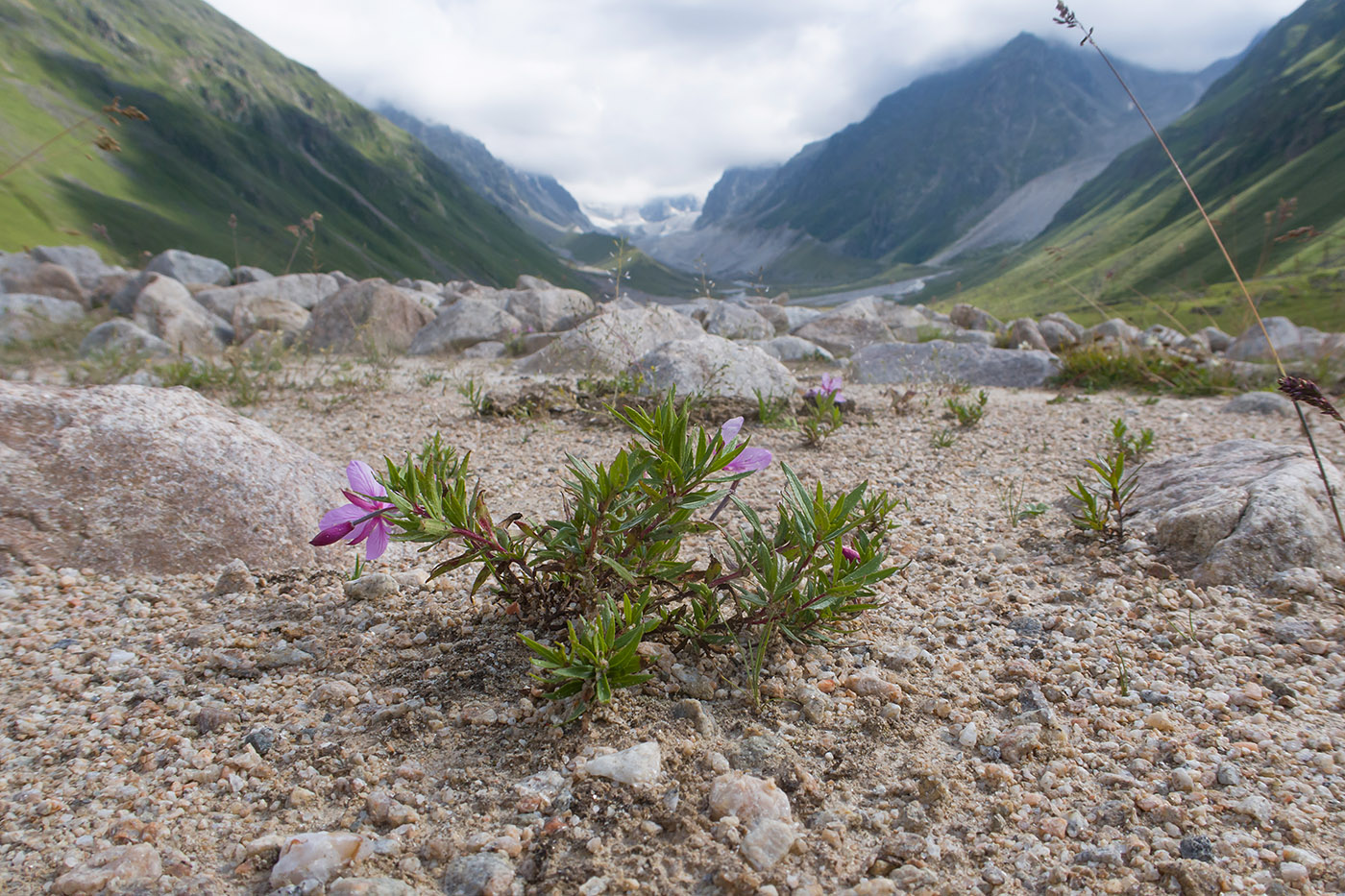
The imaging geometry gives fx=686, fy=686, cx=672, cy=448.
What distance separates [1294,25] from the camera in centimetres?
13650

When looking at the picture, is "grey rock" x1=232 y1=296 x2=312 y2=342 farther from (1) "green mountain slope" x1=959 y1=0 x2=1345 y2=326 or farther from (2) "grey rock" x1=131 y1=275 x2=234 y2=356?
(1) "green mountain slope" x1=959 y1=0 x2=1345 y2=326

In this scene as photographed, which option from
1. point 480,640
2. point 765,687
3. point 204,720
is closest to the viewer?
point 204,720

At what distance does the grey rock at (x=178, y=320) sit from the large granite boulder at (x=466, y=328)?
3.74 metres

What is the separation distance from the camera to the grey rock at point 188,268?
24266mm

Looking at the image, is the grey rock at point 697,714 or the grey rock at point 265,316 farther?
the grey rock at point 265,316

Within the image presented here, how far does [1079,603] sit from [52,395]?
16.2 ft

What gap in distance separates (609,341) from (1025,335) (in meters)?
8.93

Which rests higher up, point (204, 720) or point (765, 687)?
point (765, 687)

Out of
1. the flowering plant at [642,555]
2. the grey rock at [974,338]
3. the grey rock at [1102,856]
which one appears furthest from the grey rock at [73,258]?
the grey rock at [1102,856]

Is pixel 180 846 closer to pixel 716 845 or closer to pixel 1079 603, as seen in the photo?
pixel 716 845

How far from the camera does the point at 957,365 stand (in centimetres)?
1020

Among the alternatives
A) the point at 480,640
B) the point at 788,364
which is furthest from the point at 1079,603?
the point at 788,364

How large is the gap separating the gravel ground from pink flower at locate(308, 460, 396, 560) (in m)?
0.52

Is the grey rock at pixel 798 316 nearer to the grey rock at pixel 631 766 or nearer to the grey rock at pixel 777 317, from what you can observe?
the grey rock at pixel 777 317
